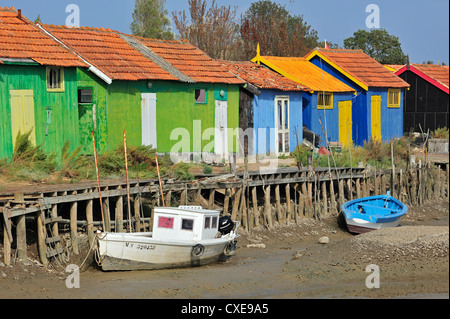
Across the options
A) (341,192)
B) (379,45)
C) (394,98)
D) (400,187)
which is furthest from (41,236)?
(379,45)

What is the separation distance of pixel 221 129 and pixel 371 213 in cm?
680

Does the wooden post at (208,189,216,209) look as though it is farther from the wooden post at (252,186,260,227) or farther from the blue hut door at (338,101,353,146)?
the blue hut door at (338,101,353,146)

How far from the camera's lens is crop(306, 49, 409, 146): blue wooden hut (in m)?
41.3

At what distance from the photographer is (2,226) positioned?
22.1m

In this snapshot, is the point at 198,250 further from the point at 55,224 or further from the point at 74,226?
the point at 55,224

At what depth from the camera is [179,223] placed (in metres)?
23.2

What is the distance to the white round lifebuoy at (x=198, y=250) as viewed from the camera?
2322cm

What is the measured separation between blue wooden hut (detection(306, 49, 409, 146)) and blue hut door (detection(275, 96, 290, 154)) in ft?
18.0

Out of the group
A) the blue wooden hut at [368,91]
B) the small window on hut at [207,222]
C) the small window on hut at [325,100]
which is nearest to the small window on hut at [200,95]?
the small window on hut at [325,100]

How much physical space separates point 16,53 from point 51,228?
643 cm

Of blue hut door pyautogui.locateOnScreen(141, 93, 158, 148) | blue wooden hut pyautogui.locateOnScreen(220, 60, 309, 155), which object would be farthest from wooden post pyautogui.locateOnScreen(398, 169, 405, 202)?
blue hut door pyautogui.locateOnScreen(141, 93, 158, 148)

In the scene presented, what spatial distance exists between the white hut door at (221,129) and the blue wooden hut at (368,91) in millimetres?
9347
